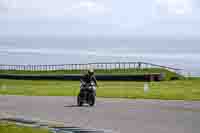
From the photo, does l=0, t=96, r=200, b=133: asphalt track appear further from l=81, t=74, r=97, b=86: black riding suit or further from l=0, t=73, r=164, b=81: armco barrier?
l=0, t=73, r=164, b=81: armco barrier

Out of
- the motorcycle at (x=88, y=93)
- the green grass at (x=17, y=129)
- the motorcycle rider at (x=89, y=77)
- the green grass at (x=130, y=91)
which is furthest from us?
the green grass at (x=130, y=91)

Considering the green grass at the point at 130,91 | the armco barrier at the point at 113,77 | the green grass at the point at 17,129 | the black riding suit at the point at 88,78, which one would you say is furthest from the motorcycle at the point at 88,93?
the armco barrier at the point at 113,77

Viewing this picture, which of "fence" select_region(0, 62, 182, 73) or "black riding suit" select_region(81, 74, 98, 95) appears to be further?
"fence" select_region(0, 62, 182, 73)

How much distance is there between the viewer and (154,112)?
25.4 metres

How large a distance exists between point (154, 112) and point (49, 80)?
5161cm

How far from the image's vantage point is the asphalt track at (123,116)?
62.9ft

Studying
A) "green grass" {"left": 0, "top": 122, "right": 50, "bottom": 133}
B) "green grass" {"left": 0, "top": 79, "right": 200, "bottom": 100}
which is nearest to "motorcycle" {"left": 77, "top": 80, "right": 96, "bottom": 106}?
"green grass" {"left": 0, "top": 79, "right": 200, "bottom": 100}

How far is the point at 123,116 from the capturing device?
2366 centimetres

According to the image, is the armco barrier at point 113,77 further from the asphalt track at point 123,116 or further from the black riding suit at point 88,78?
the black riding suit at point 88,78

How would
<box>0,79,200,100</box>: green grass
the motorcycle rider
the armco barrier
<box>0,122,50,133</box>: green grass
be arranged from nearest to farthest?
<box>0,122,50,133</box>: green grass < the motorcycle rider < <box>0,79,200,100</box>: green grass < the armco barrier

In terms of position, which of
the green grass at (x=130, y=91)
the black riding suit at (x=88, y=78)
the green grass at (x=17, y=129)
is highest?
the black riding suit at (x=88, y=78)

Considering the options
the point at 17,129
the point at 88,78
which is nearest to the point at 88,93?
the point at 88,78

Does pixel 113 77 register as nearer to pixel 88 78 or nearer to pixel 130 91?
pixel 130 91

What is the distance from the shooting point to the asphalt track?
62.9ft
